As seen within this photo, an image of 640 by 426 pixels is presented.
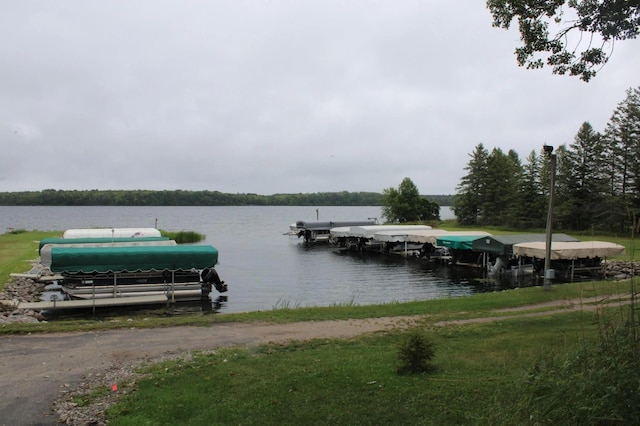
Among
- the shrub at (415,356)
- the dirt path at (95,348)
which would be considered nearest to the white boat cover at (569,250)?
the dirt path at (95,348)

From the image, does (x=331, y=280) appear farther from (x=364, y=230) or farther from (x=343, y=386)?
(x=343, y=386)

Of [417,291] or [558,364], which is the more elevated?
[558,364]

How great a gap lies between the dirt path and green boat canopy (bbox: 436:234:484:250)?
A: 84.8 feet

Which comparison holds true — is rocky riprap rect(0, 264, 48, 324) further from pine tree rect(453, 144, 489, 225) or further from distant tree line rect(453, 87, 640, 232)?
pine tree rect(453, 144, 489, 225)

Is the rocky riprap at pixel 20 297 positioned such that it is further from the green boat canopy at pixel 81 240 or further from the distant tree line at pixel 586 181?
the distant tree line at pixel 586 181

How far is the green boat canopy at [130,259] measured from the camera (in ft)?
79.5

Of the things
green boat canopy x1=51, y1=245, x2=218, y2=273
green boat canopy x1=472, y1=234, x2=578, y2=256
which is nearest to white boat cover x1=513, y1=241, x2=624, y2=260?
green boat canopy x1=472, y1=234, x2=578, y2=256

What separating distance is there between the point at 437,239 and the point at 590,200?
3570 centimetres

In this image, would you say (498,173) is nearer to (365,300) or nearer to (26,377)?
(365,300)

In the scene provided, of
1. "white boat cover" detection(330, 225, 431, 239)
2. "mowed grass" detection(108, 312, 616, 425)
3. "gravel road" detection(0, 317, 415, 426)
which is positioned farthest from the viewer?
"white boat cover" detection(330, 225, 431, 239)

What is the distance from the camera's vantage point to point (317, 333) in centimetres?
1398

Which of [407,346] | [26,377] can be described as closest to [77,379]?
[26,377]

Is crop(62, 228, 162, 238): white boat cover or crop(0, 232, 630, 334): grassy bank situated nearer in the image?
crop(0, 232, 630, 334): grassy bank

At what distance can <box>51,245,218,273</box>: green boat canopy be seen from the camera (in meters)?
24.2
